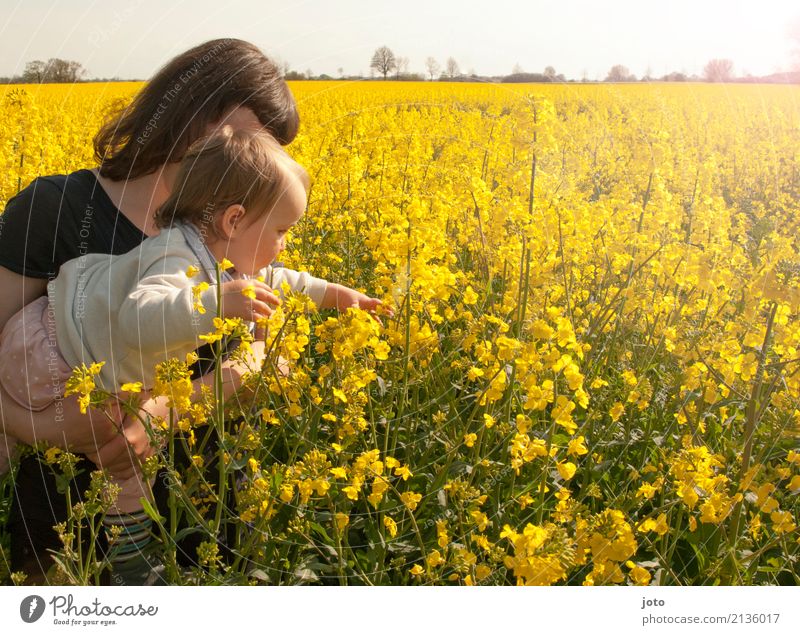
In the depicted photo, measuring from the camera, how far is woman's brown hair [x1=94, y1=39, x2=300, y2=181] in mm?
2445

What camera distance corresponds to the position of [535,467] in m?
2.14

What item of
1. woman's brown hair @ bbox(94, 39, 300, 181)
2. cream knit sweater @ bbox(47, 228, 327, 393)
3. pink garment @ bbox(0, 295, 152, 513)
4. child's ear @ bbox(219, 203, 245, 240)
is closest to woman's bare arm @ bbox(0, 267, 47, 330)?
pink garment @ bbox(0, 295, 152, 513)

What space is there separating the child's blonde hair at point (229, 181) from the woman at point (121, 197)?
296mm

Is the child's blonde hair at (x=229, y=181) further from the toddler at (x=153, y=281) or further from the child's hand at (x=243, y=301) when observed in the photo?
the child's hand at (x=243, y=301)

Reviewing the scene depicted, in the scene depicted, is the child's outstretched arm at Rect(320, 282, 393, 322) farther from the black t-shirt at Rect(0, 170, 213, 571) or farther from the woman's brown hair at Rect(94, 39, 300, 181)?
the woman's brown hair at Rect(94, 39, 300, 181)

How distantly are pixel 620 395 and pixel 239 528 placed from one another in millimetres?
1261

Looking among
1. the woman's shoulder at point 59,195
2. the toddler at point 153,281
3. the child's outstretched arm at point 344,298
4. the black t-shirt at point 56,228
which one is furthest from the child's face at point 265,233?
the woman's shoulder at point 59,195

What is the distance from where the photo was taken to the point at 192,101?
8.13 feet

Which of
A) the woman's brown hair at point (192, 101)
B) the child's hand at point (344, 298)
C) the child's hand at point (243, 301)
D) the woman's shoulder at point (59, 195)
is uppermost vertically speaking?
the woman's brown hair at point (192, 101)

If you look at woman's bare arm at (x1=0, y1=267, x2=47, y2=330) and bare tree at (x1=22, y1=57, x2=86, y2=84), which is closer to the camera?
bare tree at (x1=22, y1=57, x2=86, y2=84)

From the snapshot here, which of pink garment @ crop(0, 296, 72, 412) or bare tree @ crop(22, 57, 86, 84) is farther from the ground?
bare tree @ crop(22, 57, 86, 84)

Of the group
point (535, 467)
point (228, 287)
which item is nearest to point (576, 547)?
point (535, 467)

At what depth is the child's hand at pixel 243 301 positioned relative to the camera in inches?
68.5

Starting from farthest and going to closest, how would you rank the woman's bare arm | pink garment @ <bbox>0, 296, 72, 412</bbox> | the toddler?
the woman's bare arm
pink garment @ <bbox>0, 296, 72, 412</bbox>
the toddler
